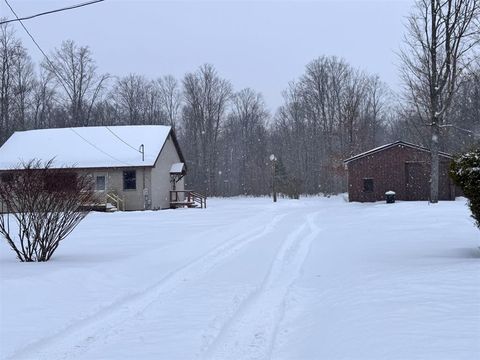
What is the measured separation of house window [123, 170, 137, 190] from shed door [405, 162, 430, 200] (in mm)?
21409

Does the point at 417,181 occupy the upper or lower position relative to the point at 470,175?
upper

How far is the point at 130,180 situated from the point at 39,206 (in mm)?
24629

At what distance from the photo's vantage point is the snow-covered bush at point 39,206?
1038 cm

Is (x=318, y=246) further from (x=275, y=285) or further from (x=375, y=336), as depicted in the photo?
(x=375, y=336)

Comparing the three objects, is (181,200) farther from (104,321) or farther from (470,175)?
(104,321)

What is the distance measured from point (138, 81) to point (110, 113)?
970cm

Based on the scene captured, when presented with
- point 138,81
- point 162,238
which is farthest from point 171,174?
point 138,81

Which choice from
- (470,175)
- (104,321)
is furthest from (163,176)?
(104,321)

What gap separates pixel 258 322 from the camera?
238 inches

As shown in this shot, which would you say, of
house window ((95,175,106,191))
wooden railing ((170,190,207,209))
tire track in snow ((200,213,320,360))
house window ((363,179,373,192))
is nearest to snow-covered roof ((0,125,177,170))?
house window ((95,175,106,191))

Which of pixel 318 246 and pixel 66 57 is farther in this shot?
pixel 66 57

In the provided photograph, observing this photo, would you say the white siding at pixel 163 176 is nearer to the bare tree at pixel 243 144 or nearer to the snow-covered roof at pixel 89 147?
the snow-covered roof at pixel 89 147

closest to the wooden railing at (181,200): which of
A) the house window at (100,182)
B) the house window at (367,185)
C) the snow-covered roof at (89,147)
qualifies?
the snow-covered roof at (89,147)

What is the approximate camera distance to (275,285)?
27.5ft
